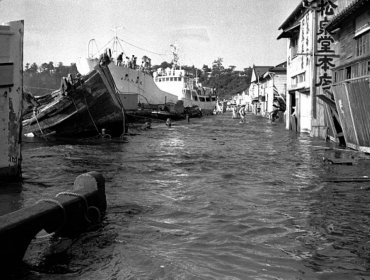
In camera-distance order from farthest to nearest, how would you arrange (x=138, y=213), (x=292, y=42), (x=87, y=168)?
1. (x=292, y=42)
2. (x=87, y=168)
3. (x=138, y=213)

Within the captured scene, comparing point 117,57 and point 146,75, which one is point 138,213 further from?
point 146,75

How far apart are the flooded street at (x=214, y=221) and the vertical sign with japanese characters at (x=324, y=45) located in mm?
7980

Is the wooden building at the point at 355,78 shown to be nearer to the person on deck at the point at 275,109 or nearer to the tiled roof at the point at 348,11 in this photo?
the tiled roof at the point at 348,11

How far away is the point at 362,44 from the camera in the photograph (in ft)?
52.5

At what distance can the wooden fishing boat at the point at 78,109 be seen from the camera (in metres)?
20.3

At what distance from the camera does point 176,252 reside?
5.39m

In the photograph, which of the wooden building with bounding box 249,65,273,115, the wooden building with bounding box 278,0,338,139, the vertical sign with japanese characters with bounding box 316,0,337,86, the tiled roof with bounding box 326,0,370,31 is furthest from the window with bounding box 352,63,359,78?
the wooden building with bounding box 249,65,273,115

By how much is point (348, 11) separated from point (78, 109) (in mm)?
12796

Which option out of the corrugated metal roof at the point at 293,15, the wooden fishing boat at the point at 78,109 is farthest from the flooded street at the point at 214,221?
the corrugated metal roof at the point at 293,15

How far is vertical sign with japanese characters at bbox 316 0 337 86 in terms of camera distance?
2036cm

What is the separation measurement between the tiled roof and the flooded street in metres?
5.38

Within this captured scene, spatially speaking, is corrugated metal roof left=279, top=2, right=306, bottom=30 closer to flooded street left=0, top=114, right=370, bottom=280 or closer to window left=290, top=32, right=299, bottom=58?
window left=290, top=32, right=299, bottom=58

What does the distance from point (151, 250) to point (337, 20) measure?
49.9ft

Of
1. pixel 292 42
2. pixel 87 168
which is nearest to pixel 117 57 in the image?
pixel 292 42
